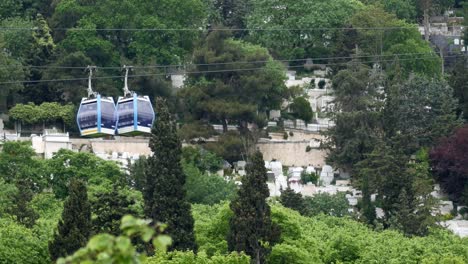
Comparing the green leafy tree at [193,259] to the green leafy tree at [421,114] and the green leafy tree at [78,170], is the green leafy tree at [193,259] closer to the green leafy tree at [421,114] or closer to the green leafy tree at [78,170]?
the green leafy tree at [78,170]

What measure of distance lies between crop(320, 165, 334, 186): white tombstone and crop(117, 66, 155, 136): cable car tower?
939cm

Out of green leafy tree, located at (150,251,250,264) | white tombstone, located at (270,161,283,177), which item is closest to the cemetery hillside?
white tombstone, located at (270,161,283,177)

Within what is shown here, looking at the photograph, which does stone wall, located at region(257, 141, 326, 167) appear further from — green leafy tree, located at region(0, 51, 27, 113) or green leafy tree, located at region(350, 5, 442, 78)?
green leafy tree, located at region(0, 51, 27, 113)

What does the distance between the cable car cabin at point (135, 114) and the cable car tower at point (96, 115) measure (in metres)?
0.31

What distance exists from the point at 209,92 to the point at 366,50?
10.1 meters

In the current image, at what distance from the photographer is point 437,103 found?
76750 millimetres

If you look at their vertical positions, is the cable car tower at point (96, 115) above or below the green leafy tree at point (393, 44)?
below

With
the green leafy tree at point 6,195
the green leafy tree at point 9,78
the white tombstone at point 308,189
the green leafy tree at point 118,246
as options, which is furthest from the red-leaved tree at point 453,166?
the green leafy tree at point 118,246

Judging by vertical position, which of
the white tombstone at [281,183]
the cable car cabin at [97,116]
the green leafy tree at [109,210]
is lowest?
the white tombstone at [281,183]

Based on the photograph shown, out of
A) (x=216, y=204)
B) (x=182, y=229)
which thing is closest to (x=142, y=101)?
(x=216, y=204)

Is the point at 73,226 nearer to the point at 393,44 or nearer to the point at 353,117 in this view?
the point at 353,117

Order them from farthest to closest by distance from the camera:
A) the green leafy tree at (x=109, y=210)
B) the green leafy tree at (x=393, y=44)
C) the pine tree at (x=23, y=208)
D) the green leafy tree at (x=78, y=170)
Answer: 1. the green leafy tree at (x=393, y=44)
2. the green leafy tree at (x=78, y=170)
3. the pine tree at (x=23, y=208)
4. the green leafy tree at (x=109, y=210)

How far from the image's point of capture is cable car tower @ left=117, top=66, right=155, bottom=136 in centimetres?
6800

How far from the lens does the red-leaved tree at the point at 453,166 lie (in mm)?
72000
